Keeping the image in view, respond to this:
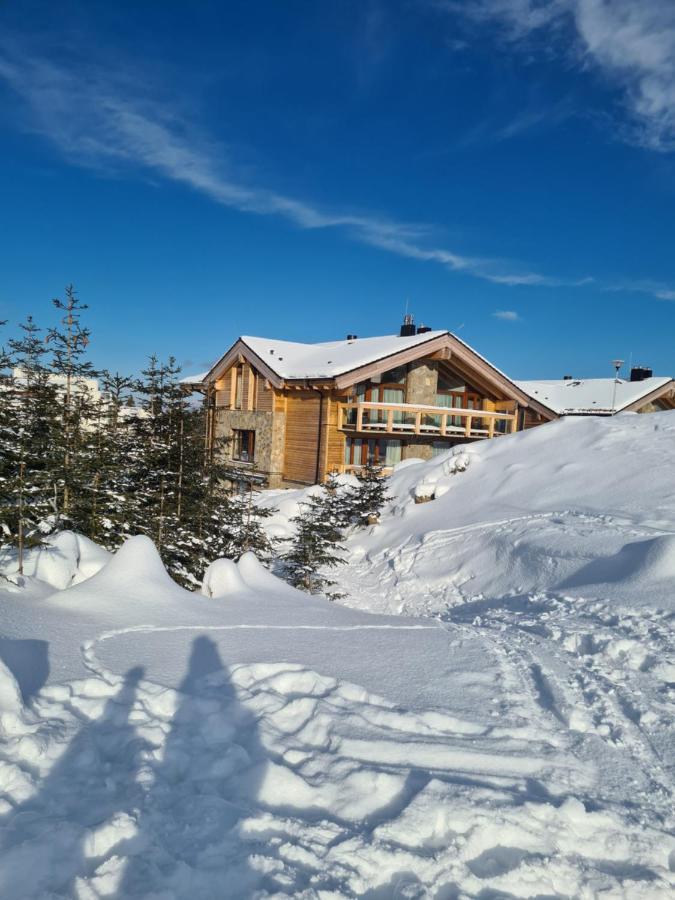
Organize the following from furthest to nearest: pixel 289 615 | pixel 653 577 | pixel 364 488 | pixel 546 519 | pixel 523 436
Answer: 1. pixel 523 436
2. pixel 364 488
3. pixel 546 519
4. pixel 653 577
5. pixel 289 615

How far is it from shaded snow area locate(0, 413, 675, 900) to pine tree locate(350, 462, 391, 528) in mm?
7475

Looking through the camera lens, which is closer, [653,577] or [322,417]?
[653,577]

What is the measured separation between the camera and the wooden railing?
21.0 metres

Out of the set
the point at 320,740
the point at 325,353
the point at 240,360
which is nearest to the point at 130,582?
the point at 320,740

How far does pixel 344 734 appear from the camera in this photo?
3570mm

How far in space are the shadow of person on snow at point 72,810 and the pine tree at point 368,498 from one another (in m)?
11.6

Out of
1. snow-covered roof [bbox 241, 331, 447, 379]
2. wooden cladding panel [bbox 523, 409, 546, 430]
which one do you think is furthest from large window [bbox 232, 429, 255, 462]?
wooden cladding panel [bbox 523, 409, 546, 430]

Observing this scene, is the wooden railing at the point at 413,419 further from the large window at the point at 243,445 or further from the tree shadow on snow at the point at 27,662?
the tree shadow on snow at the point at 27,662

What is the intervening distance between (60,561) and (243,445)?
57.3ft

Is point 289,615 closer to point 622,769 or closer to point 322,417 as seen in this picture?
point 622,769

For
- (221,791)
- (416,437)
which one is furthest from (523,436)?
(221,791)

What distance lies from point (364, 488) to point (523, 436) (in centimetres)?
533

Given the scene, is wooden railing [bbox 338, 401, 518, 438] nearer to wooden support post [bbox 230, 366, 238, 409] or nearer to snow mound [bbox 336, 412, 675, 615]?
snow mound [bbox 336, 412, 675, 615]

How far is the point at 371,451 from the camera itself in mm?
22656
